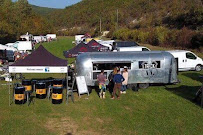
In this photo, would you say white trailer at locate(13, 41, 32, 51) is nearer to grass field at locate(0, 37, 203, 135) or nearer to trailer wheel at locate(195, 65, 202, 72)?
trailer wheel at locate(195, 65, 202, 72)

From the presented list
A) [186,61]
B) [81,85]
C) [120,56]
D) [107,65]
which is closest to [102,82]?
[81,85]

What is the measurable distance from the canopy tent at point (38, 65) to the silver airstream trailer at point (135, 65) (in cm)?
295

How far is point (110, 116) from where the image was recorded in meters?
12.7

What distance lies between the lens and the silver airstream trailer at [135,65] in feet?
55.9

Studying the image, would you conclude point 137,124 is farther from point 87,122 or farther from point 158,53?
point 158,53

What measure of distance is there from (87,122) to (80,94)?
4.94 m

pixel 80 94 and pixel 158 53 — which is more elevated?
pixel 158 53

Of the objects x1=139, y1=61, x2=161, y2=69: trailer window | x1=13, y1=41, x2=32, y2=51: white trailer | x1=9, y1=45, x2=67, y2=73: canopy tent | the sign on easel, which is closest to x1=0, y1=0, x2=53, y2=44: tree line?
x1=13, y1=41, x2=32, y2=51: white trailer

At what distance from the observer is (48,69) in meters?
14.0

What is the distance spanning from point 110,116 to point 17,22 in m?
64.3

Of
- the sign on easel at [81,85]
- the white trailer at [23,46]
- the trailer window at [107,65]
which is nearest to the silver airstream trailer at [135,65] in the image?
the trailer window at [107,65]

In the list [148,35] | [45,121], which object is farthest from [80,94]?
[148,35]

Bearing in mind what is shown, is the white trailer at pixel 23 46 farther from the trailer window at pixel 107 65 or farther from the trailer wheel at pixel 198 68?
the trailer window at pixel 107 65

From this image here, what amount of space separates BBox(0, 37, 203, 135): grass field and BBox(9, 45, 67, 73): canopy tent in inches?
71.7
